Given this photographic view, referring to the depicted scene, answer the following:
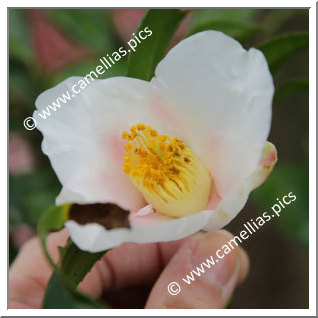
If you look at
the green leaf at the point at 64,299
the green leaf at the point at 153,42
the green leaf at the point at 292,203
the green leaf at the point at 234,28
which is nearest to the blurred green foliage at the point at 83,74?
the green leaf at the point at 292,203

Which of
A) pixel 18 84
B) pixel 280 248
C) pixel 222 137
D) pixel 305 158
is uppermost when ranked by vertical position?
pixel 222 137

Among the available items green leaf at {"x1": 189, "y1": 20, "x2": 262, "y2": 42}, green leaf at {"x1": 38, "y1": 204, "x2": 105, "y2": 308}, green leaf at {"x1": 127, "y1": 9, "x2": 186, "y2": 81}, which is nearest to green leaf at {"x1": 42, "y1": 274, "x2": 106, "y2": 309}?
green leaf at {"x1": 38, "y1": 204, "x2": 105, "y2": 308}

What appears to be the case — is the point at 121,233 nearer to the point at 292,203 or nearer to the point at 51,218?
the point at 51,218

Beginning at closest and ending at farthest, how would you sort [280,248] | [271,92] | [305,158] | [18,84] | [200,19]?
[271,92]
[200,19]
[18,84]
[305,158]
[280,248]

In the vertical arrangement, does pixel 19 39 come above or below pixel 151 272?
above

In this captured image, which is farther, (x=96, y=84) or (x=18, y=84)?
(x=18, y=84)

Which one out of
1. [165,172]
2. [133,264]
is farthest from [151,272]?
[165,172]
